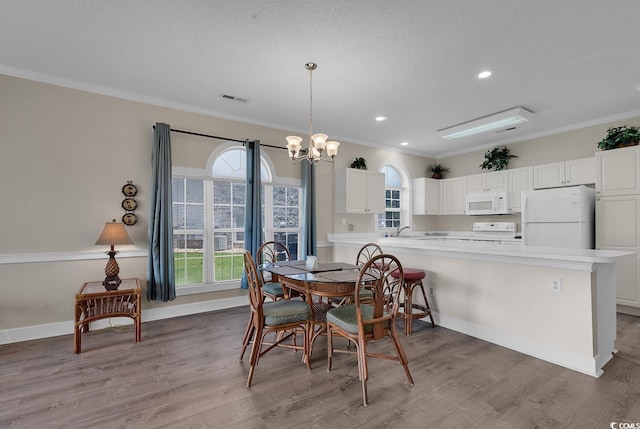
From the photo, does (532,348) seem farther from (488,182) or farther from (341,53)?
(488,182)

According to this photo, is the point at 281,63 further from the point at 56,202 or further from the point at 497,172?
the point at 497,172

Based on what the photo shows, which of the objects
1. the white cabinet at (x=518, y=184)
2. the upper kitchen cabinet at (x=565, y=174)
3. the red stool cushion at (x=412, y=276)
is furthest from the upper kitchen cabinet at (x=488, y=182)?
the red stool cushion at (x=412, y=276)

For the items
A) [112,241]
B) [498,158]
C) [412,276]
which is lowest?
[412,276]

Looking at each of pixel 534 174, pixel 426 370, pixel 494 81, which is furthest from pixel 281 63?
pixel 534 174

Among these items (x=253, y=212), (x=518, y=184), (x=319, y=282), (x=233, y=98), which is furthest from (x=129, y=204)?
(x=518, y=184)

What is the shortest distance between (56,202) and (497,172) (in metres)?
6.73

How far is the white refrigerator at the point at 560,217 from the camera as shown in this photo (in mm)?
4223

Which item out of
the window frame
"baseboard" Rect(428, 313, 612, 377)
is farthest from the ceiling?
"baseboard" Rect(428, 313, 612, 377)

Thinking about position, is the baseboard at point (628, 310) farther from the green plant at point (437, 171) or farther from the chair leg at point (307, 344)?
the chair leg at point (307, 344)

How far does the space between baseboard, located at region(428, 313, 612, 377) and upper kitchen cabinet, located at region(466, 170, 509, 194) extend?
10.8ft

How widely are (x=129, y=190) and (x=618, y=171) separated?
637 centimetres

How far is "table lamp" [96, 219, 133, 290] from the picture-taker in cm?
325

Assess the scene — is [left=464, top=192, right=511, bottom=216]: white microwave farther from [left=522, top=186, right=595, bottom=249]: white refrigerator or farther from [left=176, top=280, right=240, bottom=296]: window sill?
[left=176, top=280, right=240, bottom=296]: window sill

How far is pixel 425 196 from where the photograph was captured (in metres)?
6.53
